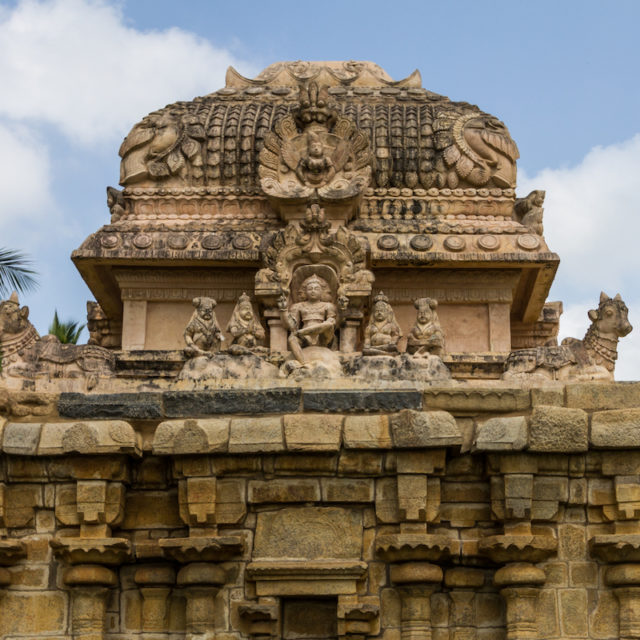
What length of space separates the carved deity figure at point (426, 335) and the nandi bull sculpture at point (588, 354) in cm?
108

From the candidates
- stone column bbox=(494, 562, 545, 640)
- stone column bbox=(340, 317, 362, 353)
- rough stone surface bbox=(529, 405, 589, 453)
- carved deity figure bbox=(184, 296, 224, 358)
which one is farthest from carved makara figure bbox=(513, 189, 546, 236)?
stone column bbox=(494, 562, 545, 640)

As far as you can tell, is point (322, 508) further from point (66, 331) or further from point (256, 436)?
point (66, 331)

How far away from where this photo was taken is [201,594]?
10594mm

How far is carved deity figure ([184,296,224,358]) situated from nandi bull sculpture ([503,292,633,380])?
11.3 feet

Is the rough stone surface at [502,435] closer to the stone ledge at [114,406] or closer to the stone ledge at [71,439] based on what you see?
the stone ledge at [114,406]

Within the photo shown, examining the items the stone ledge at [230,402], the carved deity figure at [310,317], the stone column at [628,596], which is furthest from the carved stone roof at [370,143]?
the stone column at [628,596]

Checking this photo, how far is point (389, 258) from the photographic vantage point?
51.6ft

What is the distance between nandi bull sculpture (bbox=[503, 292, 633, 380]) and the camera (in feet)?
45.5

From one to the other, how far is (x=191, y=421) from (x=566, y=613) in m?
3.73

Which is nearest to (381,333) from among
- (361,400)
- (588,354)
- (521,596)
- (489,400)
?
(361,400)

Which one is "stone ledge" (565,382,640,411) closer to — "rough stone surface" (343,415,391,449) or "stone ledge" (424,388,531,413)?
"stone ledge" (424,388,531,413)

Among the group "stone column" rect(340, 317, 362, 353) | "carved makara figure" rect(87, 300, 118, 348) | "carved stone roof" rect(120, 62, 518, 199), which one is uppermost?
"carved stone roof" rect(120, 62, 518, 199)

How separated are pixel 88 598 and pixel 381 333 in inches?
175

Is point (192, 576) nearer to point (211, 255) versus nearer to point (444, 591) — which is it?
point (444, 591)
